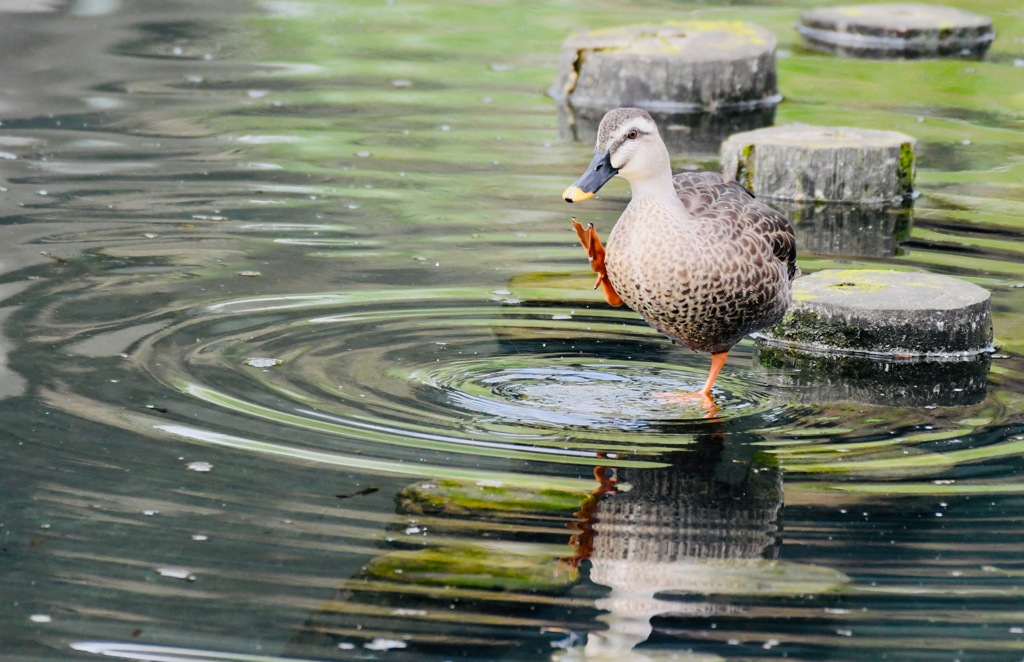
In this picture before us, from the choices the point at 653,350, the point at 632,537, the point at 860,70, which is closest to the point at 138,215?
the point at 653,350

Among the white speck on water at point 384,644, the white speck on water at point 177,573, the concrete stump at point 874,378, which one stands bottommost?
the concrete stump at point 874,378

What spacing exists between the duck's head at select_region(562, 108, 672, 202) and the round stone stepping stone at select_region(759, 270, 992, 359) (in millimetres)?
1654

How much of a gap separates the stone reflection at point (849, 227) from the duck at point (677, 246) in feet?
8.35

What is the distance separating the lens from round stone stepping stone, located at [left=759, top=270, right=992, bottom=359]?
22.0ft

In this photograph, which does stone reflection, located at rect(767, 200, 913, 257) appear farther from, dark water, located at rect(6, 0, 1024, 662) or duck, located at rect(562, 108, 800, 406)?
duck, located at rect(562, 108, 800, 406)

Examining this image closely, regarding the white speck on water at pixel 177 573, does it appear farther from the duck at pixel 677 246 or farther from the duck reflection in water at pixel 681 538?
the duck at pixel 677 246

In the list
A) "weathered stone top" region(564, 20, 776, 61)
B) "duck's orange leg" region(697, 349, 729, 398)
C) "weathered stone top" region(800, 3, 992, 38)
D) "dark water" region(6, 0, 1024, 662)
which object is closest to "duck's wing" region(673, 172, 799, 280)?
"duck's orange leg" region(697, 349, 729, 398)

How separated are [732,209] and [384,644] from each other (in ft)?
8.64

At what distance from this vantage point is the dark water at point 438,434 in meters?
4.00

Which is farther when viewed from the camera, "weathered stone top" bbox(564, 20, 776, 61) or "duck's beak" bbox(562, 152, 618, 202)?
"weathered stone top" bbox(564, 20, 776, 61)

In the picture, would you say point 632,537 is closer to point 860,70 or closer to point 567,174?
point 567,174

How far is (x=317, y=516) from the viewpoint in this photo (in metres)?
4.59

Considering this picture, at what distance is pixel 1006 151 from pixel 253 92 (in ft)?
20.4

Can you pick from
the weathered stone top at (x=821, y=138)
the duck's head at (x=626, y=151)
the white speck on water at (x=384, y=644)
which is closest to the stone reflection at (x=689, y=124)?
the weathered stone top at (x=821, y=138)
